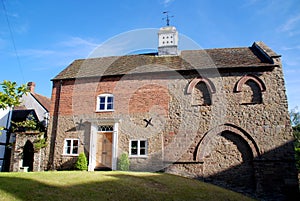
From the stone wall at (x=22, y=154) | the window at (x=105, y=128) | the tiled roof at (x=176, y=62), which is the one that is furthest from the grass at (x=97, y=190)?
the tiled roof at (x=176, y=62)

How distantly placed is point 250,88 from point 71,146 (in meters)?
12.8

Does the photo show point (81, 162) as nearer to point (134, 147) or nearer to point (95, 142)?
point (95, 142)

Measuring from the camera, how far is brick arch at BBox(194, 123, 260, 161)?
45.7 feet

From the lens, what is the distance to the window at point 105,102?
1659 centimetres

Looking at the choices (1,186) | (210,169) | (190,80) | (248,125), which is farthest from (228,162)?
(1,186)

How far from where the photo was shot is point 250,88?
1502 cm

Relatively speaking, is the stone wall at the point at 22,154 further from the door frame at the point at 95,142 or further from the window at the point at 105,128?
the window at the point at 105,128

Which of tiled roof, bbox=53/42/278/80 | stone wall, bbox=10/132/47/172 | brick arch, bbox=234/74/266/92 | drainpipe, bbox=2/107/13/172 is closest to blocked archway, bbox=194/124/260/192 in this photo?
brick arch, bbox=234/74/266/92

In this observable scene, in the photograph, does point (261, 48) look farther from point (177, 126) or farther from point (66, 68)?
point (66, 68)

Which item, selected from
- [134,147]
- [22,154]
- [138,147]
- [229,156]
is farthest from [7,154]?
[229,156]

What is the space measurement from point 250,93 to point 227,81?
1.64 meters

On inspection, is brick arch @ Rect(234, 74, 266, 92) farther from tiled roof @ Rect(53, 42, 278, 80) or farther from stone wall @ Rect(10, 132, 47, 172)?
stone wall @ Rect(10, 132, 47, 172)

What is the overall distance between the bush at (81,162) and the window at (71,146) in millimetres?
1073

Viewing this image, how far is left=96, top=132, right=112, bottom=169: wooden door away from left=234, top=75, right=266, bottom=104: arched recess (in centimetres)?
922
